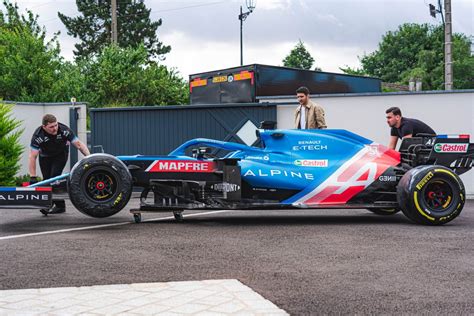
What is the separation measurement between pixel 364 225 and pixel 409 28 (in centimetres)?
5520

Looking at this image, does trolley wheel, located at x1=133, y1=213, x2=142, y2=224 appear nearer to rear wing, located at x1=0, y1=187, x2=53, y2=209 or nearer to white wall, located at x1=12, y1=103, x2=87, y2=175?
rear wing, located at x1=0, y1=187, x2=53, y2=209

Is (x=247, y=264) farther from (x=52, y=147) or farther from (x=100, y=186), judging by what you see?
(x=52, y=147)

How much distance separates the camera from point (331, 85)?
53.6ft

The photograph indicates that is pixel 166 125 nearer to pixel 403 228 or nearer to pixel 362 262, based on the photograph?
pixel 403 228

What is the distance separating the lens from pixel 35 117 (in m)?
15.9

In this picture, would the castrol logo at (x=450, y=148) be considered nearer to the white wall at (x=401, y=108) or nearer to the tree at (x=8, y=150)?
the white wall at (x=401, y=108)

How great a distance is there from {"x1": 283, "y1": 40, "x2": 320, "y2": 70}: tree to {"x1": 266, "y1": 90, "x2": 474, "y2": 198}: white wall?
65412mm

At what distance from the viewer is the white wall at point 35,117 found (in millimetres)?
15492

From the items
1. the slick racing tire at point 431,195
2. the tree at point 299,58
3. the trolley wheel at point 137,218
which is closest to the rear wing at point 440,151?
the slick racing tire at point 431,195

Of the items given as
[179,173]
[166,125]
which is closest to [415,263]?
[179,173]

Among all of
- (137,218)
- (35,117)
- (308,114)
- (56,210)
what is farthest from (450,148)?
(35,117)

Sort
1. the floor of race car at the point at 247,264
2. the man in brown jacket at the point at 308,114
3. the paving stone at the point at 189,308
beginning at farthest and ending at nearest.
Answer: the man in brown jacket at the point at 308,114
the floor of race car at the point at 247,264
the paving stone at the point at 189,308

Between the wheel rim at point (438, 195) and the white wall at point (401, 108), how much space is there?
472cm

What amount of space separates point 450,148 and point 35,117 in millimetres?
10357
